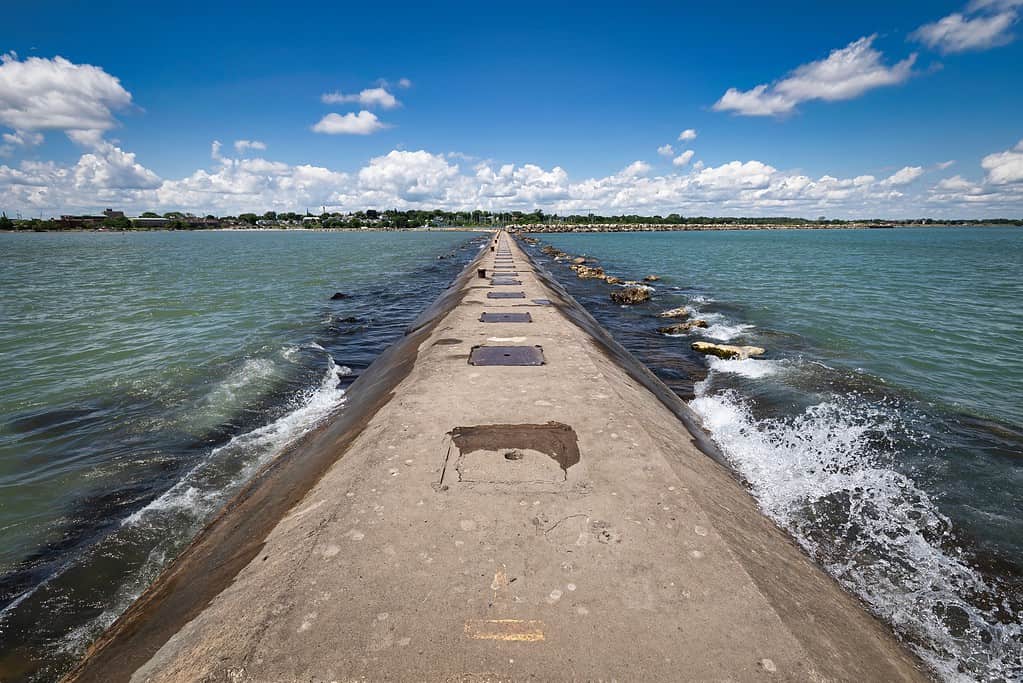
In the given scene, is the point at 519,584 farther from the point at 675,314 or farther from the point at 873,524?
the point at 675,314

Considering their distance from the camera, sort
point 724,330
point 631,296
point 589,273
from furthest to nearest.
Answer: point 589,273, point 631,296, point 724,330

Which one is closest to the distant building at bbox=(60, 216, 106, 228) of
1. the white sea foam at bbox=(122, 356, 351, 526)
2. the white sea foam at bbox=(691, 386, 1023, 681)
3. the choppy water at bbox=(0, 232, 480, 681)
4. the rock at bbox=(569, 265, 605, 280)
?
the choppy water at bbox=(0, 232, 480, 681)

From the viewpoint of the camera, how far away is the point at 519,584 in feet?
10.2

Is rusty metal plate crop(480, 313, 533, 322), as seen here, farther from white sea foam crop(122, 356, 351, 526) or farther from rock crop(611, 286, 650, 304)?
rock crop(611, 286, 650, 304)

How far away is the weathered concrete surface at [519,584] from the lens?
2.62 m

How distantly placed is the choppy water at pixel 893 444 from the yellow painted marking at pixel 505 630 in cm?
347

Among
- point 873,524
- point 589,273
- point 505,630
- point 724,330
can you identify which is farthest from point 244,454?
point 589,273

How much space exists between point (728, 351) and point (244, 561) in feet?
40.9

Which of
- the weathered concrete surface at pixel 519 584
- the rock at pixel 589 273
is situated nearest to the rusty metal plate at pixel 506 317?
the weathered concrete surface at pixel 519 584

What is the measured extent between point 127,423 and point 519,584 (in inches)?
368

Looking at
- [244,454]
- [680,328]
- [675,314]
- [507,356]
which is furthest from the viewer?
[675,314]

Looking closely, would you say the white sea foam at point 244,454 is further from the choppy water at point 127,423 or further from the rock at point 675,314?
the rock at point 675,314

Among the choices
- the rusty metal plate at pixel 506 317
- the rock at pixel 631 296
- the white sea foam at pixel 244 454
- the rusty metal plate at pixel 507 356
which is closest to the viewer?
the white sea foam at pixel 244 454

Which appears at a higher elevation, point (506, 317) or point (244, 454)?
point (506, 317)
